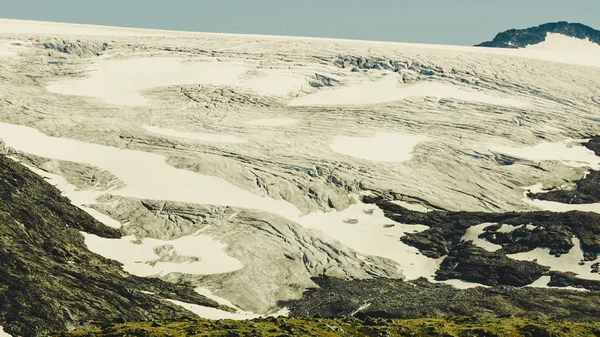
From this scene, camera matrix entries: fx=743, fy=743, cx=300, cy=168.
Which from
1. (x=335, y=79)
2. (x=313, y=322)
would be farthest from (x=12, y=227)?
(x=335, y=79)

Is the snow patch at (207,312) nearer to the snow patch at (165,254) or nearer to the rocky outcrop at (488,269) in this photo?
the snow patch at (165,254)

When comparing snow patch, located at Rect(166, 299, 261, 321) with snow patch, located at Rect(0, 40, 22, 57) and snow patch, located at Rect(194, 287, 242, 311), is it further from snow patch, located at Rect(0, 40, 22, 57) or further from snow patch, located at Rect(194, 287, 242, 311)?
snow patch, located at Rect(0, 40, 22, 57)

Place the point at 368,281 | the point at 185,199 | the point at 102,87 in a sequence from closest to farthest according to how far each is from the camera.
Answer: the point at 368,281 → the point at 185,199 → the point at 102,87

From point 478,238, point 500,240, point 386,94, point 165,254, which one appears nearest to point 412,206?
point 478,238

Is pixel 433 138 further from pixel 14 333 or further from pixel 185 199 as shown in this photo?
pixel 14 333

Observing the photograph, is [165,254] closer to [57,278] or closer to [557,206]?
[57,278]

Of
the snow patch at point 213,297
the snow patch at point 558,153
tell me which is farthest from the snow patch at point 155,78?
the snow patch at point 213,297

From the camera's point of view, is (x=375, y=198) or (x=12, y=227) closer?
(x=12, y=227)
